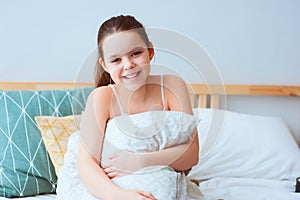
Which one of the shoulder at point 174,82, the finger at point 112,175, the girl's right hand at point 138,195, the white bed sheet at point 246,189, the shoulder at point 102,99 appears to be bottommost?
the white bed sheet at point 246,189

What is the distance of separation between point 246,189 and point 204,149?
472 mm

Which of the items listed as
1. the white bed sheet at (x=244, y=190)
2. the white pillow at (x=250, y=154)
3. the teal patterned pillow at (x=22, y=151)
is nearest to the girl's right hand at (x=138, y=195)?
the white bed sheet at (x=244, y=190)

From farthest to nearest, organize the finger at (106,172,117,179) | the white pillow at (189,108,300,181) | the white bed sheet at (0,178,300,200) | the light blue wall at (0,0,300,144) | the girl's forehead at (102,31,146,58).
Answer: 1. the light blue wall at (0,0,300,144)
2. the white pillow at (189,108,300,181)
3. the white bed sheet at (0,178,300,200)
4. the finger at (106,172,117,179)
5. the girl's forehead at (102,31,146,58)

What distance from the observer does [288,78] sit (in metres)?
2.24

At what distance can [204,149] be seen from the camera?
1.30m

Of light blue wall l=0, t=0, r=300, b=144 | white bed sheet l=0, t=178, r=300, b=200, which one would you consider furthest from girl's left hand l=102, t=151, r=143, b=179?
light blue wall l=0, t=0, r=300, b=144

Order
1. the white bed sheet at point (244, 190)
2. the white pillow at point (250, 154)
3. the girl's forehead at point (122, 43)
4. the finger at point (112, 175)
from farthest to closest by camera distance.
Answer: the white pillow at point (250, 154) < the white bed sheet at point (244, 190) < the finger at point (112, 175) < the girl's forehead at point (122, 43)

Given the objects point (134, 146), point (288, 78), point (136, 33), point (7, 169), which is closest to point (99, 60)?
point (136, 33)

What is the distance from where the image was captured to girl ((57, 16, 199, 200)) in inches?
40.2

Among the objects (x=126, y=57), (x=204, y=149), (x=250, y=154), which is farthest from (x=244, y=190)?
(x=126, y=57)

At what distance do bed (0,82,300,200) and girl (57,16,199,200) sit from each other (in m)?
0.18

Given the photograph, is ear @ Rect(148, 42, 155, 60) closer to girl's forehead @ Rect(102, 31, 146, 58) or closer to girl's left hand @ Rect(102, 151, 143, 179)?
girl's forehead @ Rect(102, 31, 146, 58)

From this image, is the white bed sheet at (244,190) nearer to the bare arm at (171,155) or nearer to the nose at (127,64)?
the bare arm at (171,155)

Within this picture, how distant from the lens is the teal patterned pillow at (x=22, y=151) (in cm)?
160
